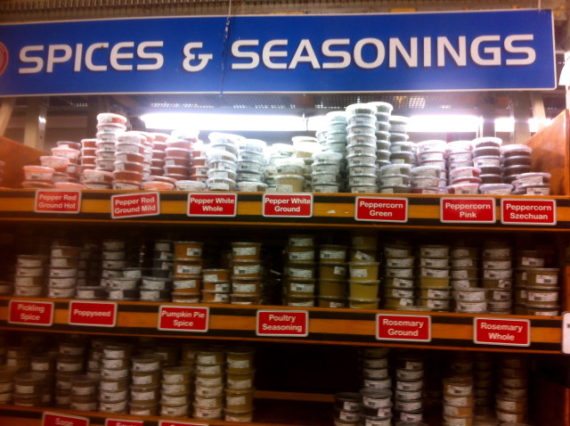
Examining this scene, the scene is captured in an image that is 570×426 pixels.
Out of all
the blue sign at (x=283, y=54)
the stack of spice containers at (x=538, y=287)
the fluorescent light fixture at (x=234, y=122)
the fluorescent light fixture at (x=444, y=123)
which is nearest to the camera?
the stack of spice containers at (x=538, y=287)

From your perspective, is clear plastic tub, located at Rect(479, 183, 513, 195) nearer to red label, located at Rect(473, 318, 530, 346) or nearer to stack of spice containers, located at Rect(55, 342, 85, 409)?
red label, located at Rect(473, 318, 530, 346)

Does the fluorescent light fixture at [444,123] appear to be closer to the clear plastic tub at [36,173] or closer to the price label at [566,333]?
the price label at [566,333]

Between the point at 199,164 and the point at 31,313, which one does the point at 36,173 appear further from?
the point at 199,164

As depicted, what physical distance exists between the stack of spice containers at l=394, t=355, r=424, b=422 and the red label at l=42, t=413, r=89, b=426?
142cm

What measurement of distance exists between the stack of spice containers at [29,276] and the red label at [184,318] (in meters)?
0.68

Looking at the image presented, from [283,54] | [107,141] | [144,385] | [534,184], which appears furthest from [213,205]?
[534,184]

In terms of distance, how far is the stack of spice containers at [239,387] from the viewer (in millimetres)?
1926

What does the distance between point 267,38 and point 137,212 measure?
1232 mm

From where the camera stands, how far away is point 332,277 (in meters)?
1.93

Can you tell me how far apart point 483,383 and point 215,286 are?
1378 millimetres

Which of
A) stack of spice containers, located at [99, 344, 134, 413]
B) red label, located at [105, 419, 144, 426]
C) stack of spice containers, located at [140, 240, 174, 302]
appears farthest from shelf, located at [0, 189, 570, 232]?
red label, located at [105, 419, 144, 426]

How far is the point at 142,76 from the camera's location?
7.97 feet

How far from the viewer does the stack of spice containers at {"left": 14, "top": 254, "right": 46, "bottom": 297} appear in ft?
6.64

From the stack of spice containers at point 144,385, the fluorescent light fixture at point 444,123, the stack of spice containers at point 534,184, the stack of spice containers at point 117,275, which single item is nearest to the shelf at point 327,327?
the stack of spice containers at point 117,275
